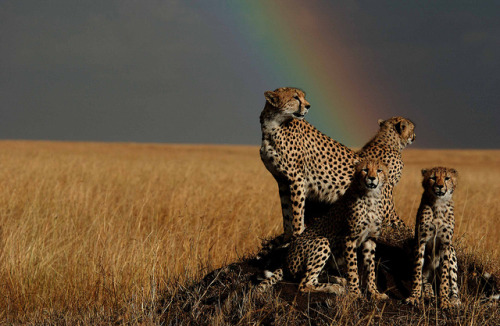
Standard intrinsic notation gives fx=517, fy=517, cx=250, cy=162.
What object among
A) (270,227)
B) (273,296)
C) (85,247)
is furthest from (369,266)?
(270,227)

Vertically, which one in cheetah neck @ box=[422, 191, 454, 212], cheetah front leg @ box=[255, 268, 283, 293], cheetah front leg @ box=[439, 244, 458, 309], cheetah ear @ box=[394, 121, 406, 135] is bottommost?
cheetah front leg @ box=[255, 268, 283, 293]

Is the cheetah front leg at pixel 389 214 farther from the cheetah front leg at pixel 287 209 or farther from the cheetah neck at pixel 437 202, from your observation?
the cheetah neck at pixel 437 202

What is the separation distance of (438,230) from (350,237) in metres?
0.59

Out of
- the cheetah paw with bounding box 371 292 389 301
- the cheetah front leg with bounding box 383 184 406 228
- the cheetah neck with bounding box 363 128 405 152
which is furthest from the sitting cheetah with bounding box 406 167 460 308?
the cheetah neck with bounding box 363 128 405 152

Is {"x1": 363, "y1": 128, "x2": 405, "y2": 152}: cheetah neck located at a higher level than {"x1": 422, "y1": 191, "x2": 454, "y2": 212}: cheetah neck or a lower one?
higher

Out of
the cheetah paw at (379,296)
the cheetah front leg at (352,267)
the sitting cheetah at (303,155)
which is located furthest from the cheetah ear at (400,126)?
the cheetah paw at (379,296)

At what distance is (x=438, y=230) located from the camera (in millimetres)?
3383

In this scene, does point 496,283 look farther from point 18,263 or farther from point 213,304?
point 18,263

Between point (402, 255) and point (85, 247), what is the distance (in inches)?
128

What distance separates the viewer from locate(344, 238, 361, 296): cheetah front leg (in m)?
3.30

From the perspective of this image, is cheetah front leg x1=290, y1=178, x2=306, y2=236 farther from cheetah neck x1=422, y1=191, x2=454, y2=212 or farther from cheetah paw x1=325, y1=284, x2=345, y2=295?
cheetah neck x1=422, y1=191, x2=454, y2=212

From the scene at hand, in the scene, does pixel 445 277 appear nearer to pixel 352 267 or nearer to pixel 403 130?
pixel 352 267

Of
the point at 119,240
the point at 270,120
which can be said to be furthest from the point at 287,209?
the point at 119,240

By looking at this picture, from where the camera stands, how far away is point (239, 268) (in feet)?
13.1
